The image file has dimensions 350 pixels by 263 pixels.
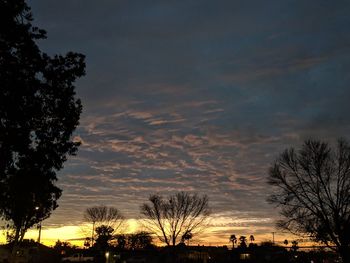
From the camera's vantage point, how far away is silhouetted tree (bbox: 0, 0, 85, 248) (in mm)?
15484

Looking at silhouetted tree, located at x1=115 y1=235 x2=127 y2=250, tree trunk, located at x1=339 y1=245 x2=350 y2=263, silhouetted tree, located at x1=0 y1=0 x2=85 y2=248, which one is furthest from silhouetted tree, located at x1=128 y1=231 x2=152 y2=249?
silhouetted tree, located at x1=0 y1=0 x2=85 y2=248

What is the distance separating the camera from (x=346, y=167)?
3775 centimetres

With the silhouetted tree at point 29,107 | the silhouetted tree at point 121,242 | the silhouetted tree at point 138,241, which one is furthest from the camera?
the silhouetted tree at point 138,241

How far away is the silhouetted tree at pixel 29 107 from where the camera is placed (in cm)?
1548

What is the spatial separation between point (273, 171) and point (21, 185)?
26806mm

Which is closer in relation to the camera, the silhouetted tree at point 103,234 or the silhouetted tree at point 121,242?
the silhouetted tree at point 103,234

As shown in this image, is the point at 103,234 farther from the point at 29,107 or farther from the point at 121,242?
the point at 29,107

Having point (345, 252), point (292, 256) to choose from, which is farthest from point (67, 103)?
point (292, 256)

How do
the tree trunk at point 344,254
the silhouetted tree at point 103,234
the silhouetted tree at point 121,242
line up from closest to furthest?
the tree trunk at point 344,254, the silhouetted tree at point 103,234, the silhouetted tree at point 121,242

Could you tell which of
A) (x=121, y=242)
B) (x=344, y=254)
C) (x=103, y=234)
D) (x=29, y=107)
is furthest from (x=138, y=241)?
(x=29, y=107)

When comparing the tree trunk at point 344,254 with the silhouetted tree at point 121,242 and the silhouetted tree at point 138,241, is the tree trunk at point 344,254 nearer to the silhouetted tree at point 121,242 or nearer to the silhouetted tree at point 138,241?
the silhouetted tree at point 121,242

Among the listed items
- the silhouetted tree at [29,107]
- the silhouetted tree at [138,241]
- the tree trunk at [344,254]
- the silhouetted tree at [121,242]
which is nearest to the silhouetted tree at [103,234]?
the silhouetted tree at [121,242]

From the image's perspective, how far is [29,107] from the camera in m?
16.0

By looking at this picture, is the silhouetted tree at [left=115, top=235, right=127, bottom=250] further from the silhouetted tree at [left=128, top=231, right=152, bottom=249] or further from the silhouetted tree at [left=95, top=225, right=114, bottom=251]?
the silhouetted tree at [left=95, top=225, right=114, bottom=251]
